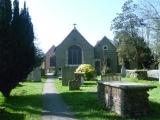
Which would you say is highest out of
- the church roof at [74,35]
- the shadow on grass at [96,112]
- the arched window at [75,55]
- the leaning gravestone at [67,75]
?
the church roof at [74,35]

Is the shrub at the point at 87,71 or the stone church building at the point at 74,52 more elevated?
the stone church building at the point at 74,52

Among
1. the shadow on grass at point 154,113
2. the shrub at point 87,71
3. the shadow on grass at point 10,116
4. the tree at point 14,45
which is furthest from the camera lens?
the shrub at point 87,71

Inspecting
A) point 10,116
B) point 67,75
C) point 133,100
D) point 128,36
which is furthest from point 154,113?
point 128,36

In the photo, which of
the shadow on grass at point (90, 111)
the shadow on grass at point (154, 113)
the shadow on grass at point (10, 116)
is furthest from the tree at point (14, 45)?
the shadow on grass at point (154, 113)

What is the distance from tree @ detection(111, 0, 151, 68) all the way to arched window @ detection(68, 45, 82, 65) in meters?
8.18

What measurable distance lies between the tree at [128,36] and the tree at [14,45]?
50.1m

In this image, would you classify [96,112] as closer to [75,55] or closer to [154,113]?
[154,113]

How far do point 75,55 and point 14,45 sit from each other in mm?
57922

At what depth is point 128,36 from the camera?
2982 inches

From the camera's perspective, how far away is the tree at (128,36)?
2940 inches

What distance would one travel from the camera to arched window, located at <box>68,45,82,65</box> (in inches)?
3194

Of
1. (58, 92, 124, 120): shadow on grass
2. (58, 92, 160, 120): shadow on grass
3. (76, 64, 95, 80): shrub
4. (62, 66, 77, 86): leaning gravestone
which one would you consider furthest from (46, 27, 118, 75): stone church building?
(58, 92, 160, 120): shadow on grass

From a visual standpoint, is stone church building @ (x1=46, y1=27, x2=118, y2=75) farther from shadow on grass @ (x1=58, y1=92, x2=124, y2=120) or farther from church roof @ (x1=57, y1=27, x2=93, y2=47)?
shadow on grass @ (x1=58, y1=92, x2=124, y2=120)

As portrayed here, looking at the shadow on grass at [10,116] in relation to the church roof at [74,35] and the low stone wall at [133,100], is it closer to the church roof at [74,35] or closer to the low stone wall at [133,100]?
the low stone wall at [133,100]
